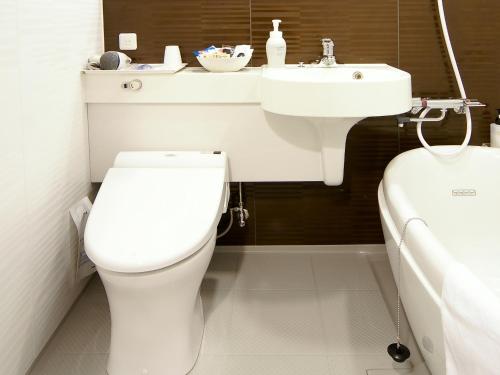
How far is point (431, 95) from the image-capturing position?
2328 mm

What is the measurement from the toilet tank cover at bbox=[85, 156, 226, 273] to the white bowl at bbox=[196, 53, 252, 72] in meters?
0.41

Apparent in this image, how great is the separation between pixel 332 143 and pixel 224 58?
1.71 ft

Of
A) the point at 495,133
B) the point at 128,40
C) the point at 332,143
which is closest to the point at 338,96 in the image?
the point at 332,143

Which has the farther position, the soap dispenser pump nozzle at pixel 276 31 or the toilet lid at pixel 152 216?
the soap dispenser pump nozzle at pixel 276 31

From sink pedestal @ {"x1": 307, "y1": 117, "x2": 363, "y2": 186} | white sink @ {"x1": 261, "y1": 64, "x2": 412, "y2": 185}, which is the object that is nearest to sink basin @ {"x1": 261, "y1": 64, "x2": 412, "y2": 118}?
white sink @ {"x1": 261, "y1": 64, "x2": 412, "y2": 185}

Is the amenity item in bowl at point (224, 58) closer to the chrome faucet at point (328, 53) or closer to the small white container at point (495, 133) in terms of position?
the chrome faucet at point (328, 53)

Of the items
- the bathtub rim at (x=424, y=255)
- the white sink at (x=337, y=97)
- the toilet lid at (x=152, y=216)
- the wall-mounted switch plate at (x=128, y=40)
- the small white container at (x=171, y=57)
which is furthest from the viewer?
the wall-mounted switch plate at (x=128, y=40)

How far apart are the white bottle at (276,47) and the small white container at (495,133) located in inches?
36.1

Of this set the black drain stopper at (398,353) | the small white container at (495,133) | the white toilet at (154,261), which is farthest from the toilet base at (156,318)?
the small white container at (495,133)

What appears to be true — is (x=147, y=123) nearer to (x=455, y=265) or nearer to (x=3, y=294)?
(x=3, y=294)

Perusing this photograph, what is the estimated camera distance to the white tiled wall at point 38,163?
4.79 feet

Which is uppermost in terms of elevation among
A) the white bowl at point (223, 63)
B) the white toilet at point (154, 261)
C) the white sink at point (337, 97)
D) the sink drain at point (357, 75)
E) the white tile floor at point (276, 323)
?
the white bowl at point (223, 63)

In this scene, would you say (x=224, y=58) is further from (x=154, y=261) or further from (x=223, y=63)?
(x=154, y=261)

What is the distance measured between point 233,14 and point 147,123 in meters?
0.60
